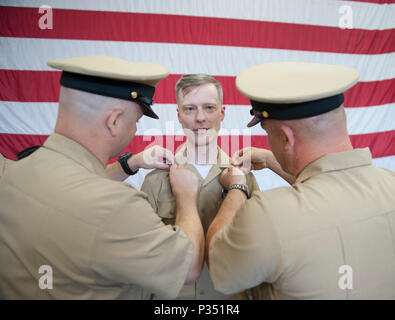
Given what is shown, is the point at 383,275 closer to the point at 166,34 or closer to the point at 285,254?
the point at 285,254

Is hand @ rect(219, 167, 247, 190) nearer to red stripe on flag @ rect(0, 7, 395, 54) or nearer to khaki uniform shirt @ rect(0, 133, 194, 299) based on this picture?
khaki uniform shirt @ rect(0, 133, 194, 299)

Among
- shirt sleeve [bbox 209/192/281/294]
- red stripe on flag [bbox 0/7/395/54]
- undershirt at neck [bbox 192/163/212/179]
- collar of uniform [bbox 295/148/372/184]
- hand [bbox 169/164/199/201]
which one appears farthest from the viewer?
red stripe on flag [bbox 0/7/395/54]

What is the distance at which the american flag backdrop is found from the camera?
1754mm

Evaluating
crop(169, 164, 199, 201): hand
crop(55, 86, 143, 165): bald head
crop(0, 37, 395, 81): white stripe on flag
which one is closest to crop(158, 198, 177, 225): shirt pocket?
crop(169, 164, 199, 201): hand

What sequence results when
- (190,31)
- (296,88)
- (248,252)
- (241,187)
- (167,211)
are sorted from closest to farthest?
(248,252) → (296,88) → (241,187) → (167,211) → (190,31)

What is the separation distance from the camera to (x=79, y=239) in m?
0.60

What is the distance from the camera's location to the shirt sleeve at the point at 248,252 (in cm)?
57

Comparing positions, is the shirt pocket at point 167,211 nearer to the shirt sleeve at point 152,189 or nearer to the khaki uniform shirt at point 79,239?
the shirt sleeve at point 152,189

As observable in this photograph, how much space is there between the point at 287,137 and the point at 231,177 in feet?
1.14

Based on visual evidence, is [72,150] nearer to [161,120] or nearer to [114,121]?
[114,121]

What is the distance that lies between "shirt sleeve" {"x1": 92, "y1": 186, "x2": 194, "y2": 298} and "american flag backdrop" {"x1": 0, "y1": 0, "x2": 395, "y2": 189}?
1.27 m

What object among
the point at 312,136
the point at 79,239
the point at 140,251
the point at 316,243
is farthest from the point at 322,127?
the point at 79,239
